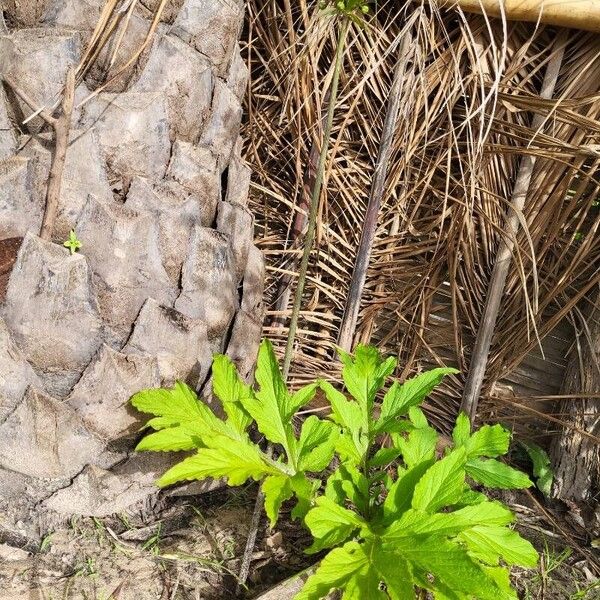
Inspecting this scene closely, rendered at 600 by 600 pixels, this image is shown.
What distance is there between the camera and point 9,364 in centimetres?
127

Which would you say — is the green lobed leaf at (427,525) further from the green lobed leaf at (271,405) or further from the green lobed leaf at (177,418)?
the green lobed leaf at (177,418)

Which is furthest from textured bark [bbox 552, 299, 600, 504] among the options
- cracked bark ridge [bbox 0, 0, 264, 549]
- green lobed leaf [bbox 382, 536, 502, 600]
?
cracked bark ridge [bbox 0, 0, 264, 549]

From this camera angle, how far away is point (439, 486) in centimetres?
116

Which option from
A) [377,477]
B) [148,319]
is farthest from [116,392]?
[377,477]

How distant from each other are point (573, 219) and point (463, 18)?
26.6 inches

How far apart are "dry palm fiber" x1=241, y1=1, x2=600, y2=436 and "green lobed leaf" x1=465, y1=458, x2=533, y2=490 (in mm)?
589

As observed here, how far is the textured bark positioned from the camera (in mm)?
1920

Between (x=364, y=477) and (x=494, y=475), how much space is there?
0.34 meters

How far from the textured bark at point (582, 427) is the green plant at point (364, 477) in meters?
0.61

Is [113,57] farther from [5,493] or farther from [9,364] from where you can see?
[5,493]

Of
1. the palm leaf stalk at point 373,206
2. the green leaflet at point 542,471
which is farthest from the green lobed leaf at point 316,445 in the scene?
the green leaflet at point 542,471

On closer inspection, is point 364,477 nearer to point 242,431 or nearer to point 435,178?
point 242,431

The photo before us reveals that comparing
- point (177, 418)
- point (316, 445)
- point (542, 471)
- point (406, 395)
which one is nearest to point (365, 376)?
point (406, 395)

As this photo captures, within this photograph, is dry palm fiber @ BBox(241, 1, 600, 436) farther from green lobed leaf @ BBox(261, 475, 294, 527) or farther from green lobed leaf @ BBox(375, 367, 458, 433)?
green lobed leaf @ BBox(261, 475, 294, 527)
